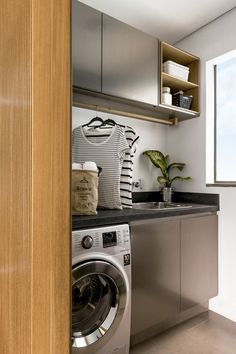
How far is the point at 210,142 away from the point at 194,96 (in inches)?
18.8

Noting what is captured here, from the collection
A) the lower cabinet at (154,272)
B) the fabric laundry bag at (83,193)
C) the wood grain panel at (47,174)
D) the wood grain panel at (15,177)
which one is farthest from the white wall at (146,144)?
the wood grain panel at (47,174)

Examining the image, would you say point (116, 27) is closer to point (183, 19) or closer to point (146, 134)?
point (183, 19)

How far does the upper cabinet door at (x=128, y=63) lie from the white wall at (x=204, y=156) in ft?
1.78

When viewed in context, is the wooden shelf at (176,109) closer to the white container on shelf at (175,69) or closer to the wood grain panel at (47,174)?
the white container on shelf at (175,69)

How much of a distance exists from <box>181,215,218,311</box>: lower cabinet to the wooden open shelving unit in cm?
103

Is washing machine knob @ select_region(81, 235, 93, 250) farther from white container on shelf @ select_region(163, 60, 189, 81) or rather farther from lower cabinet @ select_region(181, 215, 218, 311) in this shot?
white container on shelf @ select_region(163, 60, 189, 81)

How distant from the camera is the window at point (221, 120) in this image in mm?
2291

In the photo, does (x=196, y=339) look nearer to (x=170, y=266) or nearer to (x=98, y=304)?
(x=170, y=266)

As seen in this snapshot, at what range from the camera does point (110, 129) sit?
1849mm

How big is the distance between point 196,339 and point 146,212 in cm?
102

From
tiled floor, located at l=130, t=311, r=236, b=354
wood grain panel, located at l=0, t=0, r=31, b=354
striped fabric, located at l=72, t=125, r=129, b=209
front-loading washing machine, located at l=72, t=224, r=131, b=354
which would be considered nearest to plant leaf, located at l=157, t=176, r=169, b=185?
striped fabric, located at l=72, t=125, r=129, b=209

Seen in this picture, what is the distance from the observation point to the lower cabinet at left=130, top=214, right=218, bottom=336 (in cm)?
163

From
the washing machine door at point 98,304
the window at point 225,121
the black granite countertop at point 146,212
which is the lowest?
the washing machine door at point 98,304

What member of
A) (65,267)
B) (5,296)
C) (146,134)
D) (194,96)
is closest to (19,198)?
(65,267)
